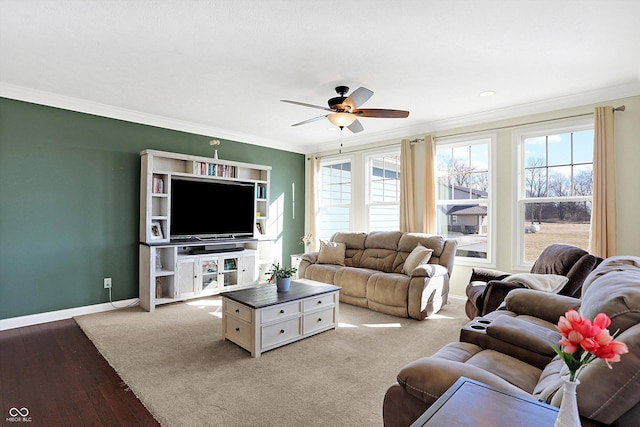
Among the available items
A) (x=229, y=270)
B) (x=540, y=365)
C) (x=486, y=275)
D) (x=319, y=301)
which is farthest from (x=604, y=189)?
(x=229, y=270)

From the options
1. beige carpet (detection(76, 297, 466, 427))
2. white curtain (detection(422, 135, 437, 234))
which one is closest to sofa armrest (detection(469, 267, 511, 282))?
beige carpet (detection(76, 297, 466, 427))

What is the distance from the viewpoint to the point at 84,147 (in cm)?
420

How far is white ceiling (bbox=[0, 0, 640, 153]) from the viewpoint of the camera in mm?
2273

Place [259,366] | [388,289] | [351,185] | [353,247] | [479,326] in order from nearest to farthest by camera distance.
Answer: [479,326], [259,366], [388,289], [353,247], [351,185]

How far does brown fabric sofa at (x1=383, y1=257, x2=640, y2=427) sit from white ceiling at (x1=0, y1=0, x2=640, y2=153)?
1.81 meters

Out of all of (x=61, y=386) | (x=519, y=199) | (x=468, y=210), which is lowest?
(x=61, y=386)

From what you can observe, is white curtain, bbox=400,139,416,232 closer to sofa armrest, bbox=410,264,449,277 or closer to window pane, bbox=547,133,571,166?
sofa armrest, bbox=410,264,449,277

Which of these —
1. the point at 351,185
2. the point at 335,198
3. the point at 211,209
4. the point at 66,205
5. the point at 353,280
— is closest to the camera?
the point at 66,205

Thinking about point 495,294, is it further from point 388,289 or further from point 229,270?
point 229,270

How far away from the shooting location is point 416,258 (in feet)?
14.1

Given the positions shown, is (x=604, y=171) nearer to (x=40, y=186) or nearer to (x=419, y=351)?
(x=419, y=351)

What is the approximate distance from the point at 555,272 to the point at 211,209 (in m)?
4.42

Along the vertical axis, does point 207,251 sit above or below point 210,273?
above

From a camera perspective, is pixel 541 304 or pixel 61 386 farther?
pixel 61 386
